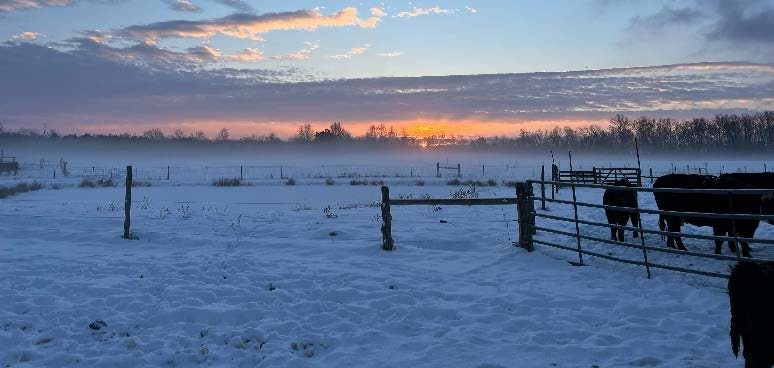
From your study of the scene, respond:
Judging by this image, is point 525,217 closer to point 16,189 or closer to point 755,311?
point 755,311

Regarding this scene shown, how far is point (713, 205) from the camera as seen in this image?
9555mm

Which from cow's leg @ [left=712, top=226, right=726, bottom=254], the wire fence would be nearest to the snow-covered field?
cow's leg @ [left=712, top=226, right=726, bottom=254]

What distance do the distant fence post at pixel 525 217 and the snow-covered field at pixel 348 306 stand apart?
297 mm

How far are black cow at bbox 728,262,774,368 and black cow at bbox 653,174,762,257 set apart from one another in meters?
4.57

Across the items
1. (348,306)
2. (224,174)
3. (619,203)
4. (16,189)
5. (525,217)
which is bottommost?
(348,306)

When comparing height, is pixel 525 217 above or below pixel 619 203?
below

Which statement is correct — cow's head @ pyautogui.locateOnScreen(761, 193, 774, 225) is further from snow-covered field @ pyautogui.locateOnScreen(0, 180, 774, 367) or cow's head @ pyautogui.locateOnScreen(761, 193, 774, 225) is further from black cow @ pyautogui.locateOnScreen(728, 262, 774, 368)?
black cow @ pyautogui.locateOnScreen(728, 262, 774, 368)

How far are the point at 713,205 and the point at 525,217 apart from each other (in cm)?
356

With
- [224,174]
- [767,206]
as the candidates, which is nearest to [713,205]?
[767,206]

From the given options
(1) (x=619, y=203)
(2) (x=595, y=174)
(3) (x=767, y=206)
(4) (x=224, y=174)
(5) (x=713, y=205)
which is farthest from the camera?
(4) (x=224, y=174)

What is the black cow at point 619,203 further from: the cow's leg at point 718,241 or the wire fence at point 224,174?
the wire fence at point 224,174

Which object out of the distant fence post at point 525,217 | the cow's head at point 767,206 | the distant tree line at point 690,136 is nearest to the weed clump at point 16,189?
the distant fence post at point 525,217

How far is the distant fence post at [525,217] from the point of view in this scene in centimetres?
1005

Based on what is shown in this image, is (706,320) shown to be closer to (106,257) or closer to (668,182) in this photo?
(668,182)
